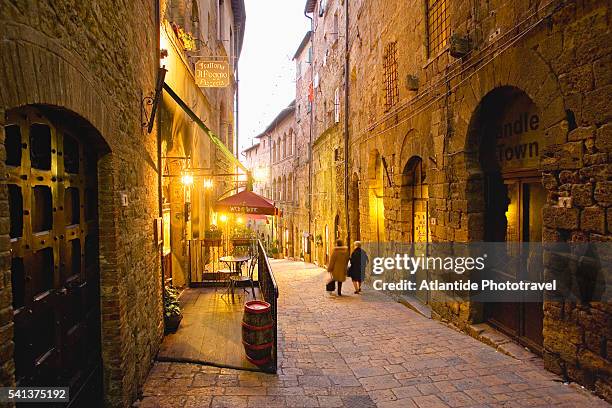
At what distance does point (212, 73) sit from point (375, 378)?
7.15m

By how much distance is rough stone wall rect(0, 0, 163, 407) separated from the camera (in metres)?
2.01

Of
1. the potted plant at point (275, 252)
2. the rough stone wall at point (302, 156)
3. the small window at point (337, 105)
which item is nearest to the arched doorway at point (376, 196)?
the small window at point (337, 105)

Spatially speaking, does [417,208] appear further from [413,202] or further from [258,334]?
[258,334]

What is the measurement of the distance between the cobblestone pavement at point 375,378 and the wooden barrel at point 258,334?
229 millimetres

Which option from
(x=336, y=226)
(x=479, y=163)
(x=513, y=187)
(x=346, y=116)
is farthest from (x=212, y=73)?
(x=336, y=226)

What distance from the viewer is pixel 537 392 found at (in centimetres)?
396

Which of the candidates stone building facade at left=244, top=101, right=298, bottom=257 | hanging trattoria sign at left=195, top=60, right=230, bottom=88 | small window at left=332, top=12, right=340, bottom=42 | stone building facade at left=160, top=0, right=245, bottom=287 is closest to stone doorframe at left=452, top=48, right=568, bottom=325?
stone building facade at left=160, top=0, right=245, bottom=287

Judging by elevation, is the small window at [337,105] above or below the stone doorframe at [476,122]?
above

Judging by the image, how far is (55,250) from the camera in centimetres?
295

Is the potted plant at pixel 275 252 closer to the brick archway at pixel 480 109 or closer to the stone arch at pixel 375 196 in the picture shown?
the stone arch at pixel 375 196

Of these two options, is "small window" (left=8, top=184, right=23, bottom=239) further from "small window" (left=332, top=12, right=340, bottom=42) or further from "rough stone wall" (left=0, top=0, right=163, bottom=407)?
"small window" (left=332, top=12, right=340, bottom=42)

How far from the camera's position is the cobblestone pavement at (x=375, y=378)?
3967 mm

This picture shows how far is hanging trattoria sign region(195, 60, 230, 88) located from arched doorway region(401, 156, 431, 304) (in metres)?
4.58

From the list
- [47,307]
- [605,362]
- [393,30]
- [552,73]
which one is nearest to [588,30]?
[552,73]
